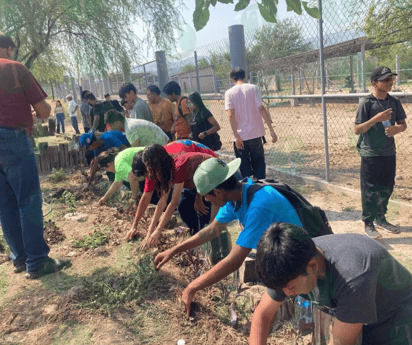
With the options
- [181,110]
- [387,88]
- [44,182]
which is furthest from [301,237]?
[44,182]

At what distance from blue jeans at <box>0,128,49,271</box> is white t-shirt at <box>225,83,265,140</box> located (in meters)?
2.40

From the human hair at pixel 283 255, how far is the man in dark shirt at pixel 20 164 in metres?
2.61

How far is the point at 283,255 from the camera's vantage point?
1.38 metres

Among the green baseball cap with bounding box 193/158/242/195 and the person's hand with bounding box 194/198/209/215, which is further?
the person's hand with bounding box 194/198/209/215

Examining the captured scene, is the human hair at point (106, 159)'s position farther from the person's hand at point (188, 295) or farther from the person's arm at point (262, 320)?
the person's arm at point (262, 320)

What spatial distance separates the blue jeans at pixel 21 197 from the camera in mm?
3295

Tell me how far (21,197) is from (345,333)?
9.47 feet

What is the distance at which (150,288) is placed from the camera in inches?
122

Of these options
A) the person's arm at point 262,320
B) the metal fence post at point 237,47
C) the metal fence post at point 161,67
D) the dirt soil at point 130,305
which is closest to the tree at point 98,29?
the metal fence post at point 161,67

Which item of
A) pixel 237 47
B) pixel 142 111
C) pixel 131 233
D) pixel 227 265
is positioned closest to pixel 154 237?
pixel 131 233

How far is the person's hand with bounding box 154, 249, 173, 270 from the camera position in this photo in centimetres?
258

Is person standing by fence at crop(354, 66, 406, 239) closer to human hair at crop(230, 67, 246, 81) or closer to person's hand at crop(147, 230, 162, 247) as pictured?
human hair at crop(230, 67, 246, 81)

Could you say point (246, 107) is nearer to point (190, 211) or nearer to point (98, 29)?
point (190, 211)

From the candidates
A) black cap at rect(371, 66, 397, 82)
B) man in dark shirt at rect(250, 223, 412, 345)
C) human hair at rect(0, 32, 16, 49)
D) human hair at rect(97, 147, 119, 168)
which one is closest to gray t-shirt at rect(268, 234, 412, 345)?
man in dark shirt at rect(250, 223, 412, 345)
